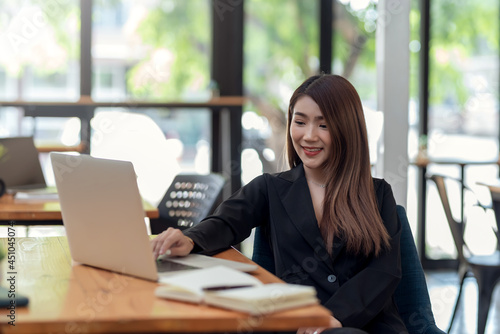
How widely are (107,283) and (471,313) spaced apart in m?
3.22

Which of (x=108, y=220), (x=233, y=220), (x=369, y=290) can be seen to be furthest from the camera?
(x=233, y=220)

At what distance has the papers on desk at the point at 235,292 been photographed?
4.38ft

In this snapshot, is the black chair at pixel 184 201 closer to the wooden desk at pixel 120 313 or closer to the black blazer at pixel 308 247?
the black blazer at pixel 308 247

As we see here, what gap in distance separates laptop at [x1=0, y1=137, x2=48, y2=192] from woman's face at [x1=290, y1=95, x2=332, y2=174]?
1.65 metres

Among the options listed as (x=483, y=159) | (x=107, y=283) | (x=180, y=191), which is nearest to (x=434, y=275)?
(x=483, y=159)

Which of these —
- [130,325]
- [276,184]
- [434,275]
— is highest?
[276,184]

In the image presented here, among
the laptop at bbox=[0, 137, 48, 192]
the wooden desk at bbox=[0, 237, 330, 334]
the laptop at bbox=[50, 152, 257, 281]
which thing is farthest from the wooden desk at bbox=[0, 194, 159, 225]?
the wooden desk at bbox=[0, 237, 330, 334]

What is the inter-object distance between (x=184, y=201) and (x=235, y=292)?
6.80 feet

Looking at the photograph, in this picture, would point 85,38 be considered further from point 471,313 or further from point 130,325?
point 130,325

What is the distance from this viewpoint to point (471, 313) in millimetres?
4305

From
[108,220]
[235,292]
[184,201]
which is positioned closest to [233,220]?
[108,220]

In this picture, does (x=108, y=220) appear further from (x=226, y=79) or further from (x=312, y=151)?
(x=226, y=79)

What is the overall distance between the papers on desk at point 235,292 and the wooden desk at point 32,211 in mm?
1360

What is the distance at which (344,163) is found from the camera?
2090 millimetres
